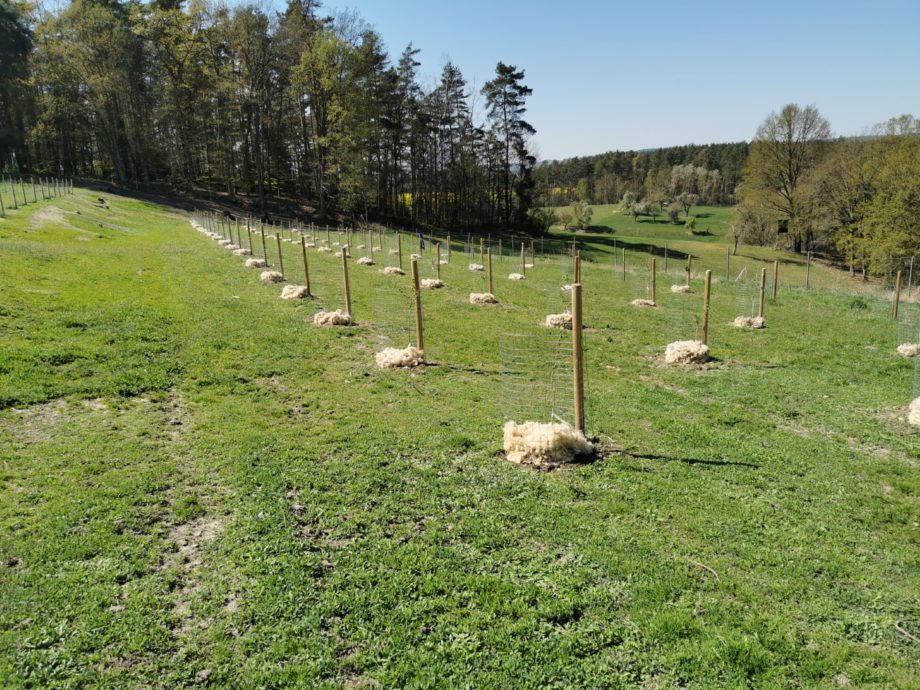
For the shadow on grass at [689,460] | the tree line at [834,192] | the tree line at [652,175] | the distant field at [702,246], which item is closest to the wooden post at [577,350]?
the shadow on grass at [689,460]

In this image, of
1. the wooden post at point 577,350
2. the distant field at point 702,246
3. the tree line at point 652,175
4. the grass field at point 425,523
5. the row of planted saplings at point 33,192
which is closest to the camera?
the grass field at point 425,523

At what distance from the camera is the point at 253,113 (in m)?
57.7

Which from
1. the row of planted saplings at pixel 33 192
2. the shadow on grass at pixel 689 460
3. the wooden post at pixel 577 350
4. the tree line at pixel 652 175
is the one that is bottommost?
the shadow on grass at pixel 689 460

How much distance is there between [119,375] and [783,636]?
10780 mm

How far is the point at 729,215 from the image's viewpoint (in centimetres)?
9331

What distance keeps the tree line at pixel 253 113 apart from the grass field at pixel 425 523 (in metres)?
43.8

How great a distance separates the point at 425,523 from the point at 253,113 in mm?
61670

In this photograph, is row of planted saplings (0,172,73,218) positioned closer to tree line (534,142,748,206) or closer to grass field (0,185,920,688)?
grass field (0,185,920,688)

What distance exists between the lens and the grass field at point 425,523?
4238 mm

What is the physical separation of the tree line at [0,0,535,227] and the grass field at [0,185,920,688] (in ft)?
144

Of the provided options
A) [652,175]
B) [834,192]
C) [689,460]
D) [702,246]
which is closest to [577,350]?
[689,460]

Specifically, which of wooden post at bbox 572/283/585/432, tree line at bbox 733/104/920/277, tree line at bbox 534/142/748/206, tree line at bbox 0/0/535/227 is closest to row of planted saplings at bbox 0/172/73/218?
tree line at bbox 0/0/535/227

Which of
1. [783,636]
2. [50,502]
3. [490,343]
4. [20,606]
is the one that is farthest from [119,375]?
[783,636]

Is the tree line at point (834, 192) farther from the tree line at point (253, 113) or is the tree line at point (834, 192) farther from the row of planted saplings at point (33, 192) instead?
the row of planted saplings at point (33, 192)
